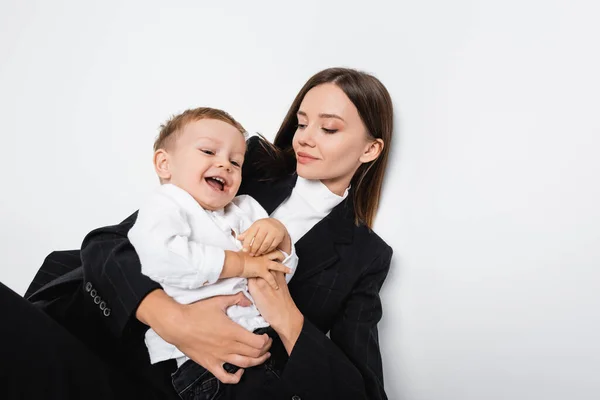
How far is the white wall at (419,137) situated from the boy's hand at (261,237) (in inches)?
30.1

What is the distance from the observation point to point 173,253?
63.7 inches

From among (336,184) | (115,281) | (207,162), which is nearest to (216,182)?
(207,162)

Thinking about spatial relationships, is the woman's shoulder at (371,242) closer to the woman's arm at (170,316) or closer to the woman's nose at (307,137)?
the woman's nose at (307,137)

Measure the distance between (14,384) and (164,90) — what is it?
1.87 m

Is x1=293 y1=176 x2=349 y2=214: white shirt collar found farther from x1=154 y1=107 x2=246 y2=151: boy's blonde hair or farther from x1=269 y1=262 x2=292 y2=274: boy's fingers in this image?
x1=269 y1=262 x2=292 y2=274: boy's fingers

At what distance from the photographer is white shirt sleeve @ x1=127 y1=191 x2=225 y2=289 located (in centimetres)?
163

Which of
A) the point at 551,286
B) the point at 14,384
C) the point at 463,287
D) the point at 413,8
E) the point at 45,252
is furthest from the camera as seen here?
the point at 45,252

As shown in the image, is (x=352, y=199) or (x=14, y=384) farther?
(x=352, y=199)

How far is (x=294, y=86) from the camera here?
108 inches

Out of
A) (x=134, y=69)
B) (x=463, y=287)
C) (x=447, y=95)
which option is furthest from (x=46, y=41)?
(x=463, y=287)

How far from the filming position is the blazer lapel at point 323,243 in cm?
222

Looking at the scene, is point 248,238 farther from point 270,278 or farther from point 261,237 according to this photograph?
point 270,278

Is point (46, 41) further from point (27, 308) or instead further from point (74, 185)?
point (27, 308)

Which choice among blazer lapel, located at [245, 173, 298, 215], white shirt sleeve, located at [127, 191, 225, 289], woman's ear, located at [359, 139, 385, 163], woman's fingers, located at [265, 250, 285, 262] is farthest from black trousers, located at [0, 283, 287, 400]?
woman's ear, located at [359, 139, 385, 163]
